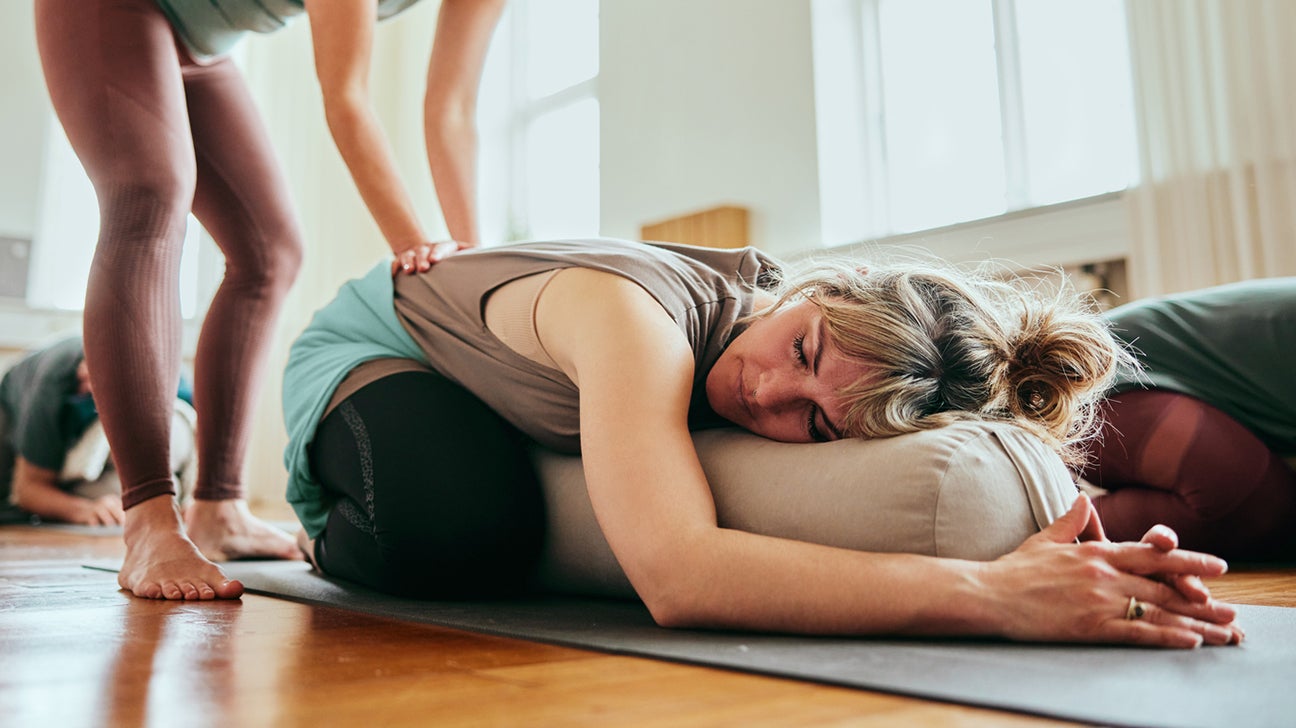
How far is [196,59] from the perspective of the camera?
5.25 feet

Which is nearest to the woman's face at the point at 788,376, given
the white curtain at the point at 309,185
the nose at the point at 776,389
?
the nose at the point at 776,389

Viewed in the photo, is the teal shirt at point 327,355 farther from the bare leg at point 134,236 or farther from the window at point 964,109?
the window at point 964,109

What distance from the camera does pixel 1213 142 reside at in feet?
9.02

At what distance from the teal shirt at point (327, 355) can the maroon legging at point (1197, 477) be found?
1134 mm

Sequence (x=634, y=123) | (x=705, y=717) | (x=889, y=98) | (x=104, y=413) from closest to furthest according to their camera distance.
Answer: (x=705, y=717) < (x=104, y=413) < (x=889, y=98) < (x=634, y=123)

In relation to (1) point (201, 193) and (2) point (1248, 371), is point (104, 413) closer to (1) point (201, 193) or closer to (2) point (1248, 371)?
(1) point (201, 193)

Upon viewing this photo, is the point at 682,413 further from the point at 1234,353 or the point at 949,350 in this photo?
the point at 1234,353

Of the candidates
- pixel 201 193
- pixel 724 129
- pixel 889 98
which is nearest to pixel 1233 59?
pixel 889 98

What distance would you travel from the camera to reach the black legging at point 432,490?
1277 mm

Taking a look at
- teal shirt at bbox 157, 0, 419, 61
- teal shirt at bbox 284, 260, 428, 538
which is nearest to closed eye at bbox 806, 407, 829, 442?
teal shirt at bbox 284, 260, 428, 538

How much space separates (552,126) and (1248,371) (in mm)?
3978

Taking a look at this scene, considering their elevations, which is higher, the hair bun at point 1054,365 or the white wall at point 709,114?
the white wall at point 709,114

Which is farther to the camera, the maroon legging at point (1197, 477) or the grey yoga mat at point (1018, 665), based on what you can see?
the maroon legging at point (1197, 477)

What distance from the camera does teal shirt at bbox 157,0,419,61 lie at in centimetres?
148
